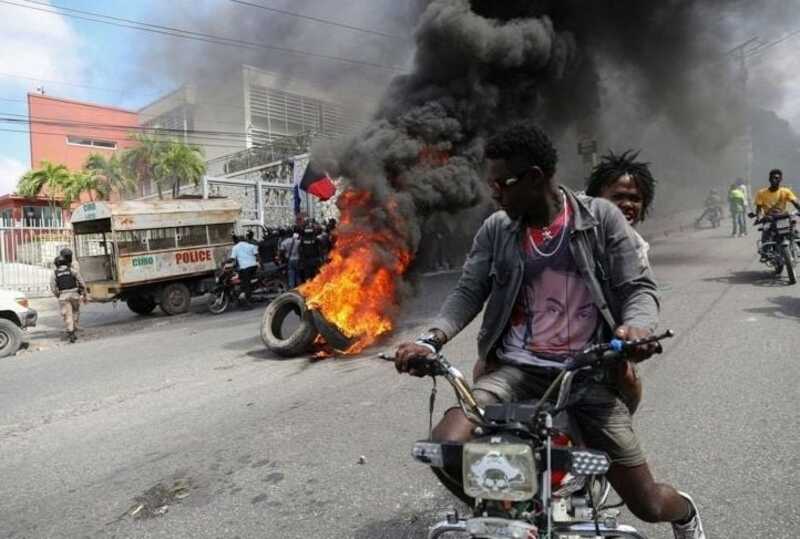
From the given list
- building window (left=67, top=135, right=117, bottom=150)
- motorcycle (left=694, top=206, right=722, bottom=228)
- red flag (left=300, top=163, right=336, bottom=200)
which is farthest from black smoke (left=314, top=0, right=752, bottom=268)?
building window (left=67, top=135, right=117, bottom=150)

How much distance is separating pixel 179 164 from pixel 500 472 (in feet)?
96.5

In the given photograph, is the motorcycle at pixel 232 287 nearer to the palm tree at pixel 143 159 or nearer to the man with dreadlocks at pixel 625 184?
the man with dreadlocks at pixel 625 184

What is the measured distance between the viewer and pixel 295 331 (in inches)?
296

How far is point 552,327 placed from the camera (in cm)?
228

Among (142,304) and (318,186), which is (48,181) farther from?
(318,186)

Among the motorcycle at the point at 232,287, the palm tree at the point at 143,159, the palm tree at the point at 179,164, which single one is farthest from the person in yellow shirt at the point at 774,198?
the palm tree at the point at 143,159

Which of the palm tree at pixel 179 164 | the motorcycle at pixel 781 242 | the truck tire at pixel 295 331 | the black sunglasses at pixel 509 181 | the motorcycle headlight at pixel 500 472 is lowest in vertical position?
the truck tire at pixel 295 331

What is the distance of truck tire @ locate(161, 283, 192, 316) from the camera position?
13805mm

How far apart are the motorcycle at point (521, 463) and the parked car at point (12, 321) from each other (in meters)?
10.2

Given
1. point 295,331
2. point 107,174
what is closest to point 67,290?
point 295,331

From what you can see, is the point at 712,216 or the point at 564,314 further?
the point at 712,216

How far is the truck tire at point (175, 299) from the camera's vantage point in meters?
13.8

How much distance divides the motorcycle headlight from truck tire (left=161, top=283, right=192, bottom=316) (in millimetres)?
13185

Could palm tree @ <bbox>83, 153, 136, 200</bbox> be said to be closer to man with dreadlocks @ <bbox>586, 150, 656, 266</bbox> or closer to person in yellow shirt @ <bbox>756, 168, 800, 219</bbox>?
person in yellow shirt @ <bbox>756, 168, 800, 219</bbox>
